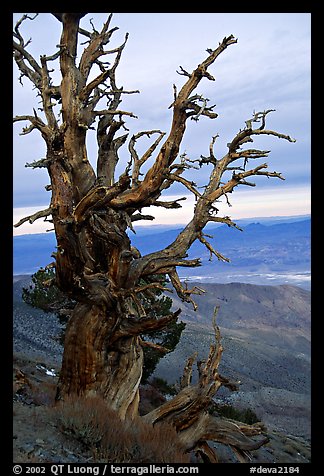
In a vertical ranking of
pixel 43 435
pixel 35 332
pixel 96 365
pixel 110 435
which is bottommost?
pixel 35 332

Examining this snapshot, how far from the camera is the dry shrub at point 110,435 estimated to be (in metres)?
5.67

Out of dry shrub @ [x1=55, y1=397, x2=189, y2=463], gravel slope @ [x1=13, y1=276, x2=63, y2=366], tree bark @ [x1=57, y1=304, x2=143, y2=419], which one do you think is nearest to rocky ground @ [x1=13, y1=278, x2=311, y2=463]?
dry shrub @ [x1=55, y1=397, x2=189, y2=463]

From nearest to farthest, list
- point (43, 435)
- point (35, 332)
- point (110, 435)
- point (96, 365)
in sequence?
point (43, 435) → point (110, 435) → point (96, 365) → point (35, 332)

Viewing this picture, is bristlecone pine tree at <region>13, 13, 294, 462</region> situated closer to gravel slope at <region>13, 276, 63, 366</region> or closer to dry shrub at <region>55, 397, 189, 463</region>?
dry shrub at <region>55, 397, 189, 463</region>

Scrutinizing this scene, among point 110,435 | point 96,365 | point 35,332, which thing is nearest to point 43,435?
point 110,435

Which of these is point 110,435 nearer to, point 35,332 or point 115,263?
point 115,263

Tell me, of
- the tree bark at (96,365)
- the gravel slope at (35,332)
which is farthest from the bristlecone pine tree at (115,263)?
the gravel slope at (35,332)

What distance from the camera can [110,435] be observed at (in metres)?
5.87

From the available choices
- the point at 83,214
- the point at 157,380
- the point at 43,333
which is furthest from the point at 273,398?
the point at 83,214

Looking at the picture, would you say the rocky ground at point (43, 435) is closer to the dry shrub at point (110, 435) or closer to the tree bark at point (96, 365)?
the dry shrub at point (110, 435)

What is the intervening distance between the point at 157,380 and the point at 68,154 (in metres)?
11.3

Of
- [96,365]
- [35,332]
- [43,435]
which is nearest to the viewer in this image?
[43,435]

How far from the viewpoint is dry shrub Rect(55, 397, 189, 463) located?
18.6 ft

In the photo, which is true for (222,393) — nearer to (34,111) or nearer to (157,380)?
(157,380)
